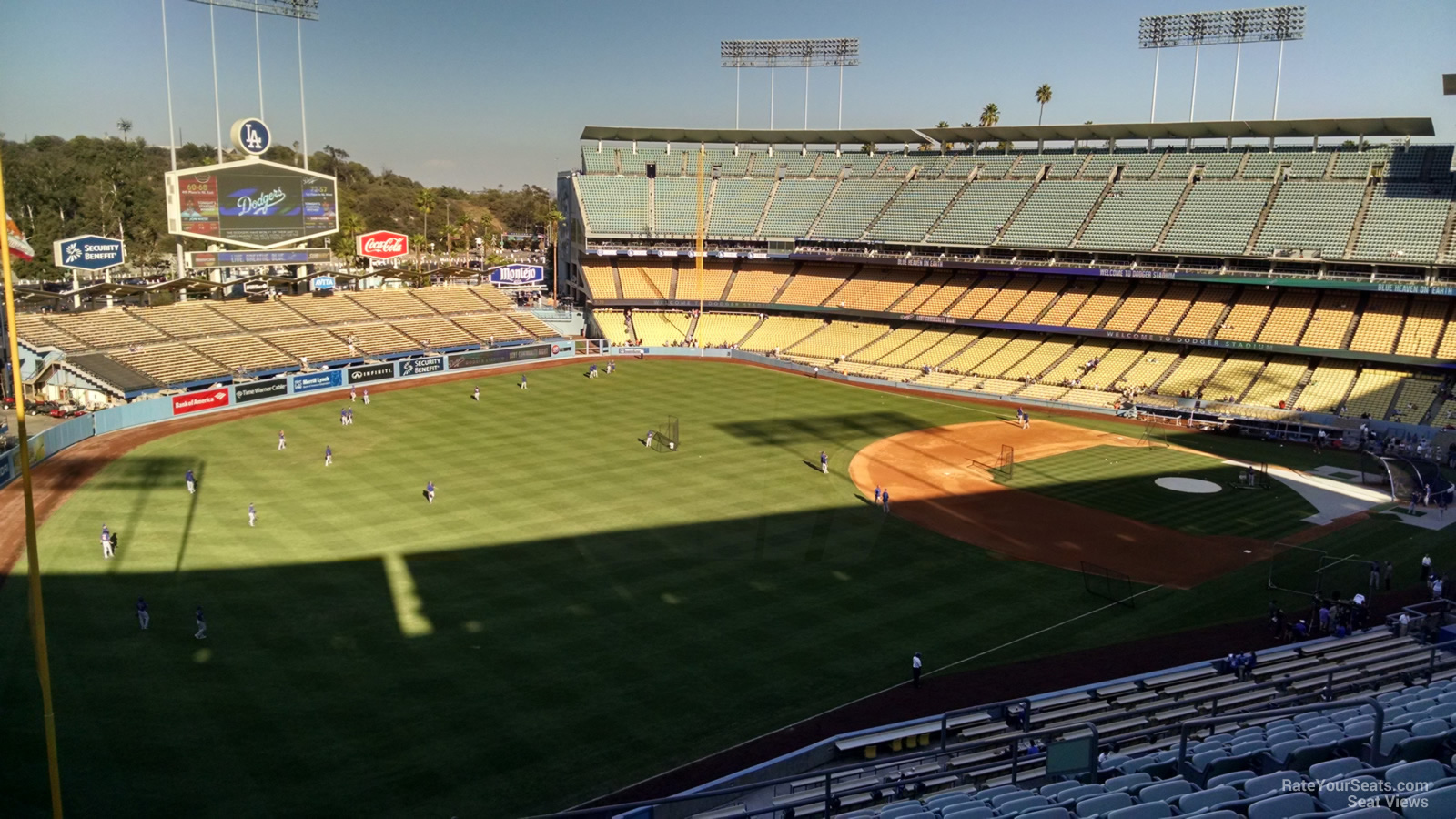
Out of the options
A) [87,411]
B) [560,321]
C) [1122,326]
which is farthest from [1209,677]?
[560,321]

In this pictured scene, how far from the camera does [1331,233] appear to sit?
62156 millimetres

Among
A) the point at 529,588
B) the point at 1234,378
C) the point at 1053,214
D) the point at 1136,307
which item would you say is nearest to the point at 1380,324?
the point at 1234,378

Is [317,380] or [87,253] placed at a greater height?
[87,253]

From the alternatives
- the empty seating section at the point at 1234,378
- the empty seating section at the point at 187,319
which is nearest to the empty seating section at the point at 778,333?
the empty seating section at the point at 1234,378

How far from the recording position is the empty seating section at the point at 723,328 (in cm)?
8119

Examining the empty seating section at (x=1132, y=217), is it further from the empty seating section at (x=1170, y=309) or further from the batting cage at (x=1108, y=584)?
the batting cage at (x=1108, y=584)

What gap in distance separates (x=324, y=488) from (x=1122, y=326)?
52.3 meters

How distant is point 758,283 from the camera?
86125 millimetres

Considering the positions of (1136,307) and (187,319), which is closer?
(187,319)

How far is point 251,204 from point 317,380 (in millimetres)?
12949

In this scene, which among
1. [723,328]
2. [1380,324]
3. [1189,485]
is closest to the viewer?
[1189,485]

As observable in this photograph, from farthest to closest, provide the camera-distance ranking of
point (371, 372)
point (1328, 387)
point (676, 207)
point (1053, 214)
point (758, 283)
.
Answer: point (676, 207) → point (758, 283) → point (1053, 214) → point (371, 372) → point (1328, 387)

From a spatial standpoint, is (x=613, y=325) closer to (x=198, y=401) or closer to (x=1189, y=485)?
(x=198, y=401)

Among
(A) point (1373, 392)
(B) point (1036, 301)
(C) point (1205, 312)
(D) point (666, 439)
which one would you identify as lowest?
(D) point (666, 439)
